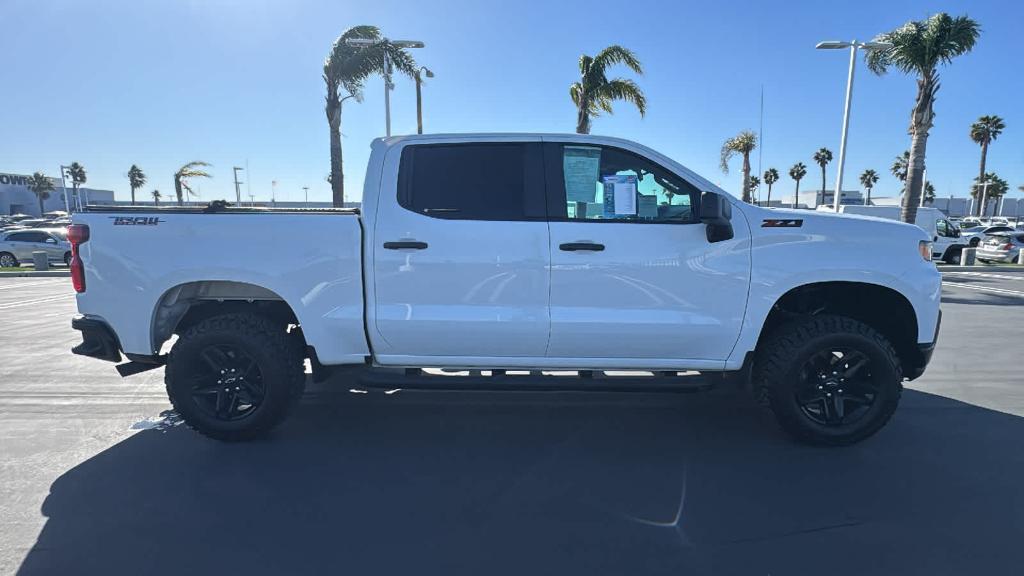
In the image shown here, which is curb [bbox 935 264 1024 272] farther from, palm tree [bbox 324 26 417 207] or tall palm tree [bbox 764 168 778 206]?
tall palm tree [bbox 764 168 778 206]

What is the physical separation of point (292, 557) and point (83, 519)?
1242 millimetres

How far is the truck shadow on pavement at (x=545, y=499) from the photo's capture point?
7.94ft

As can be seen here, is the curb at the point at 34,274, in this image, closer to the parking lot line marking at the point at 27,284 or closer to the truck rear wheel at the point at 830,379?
the parking lot line marking at the point at 27,284

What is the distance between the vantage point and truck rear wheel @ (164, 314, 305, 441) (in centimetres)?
345

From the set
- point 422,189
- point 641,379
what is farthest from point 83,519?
point 641,379

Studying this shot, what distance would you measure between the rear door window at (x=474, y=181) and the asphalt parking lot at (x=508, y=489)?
1.59m

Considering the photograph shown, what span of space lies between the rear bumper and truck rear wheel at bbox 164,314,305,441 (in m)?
0.40

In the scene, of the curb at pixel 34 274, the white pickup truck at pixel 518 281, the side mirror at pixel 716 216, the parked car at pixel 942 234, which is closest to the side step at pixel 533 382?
the white pickup truck at pixel 518 281

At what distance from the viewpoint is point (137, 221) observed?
338 centimetres

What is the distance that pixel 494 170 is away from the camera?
3.49 meters

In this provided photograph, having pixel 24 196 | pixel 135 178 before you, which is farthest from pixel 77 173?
pixel 24 196

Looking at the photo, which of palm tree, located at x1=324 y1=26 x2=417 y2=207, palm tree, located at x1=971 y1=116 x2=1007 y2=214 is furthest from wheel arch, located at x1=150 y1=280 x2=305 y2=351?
palm tree, located at x1=971 y1=116 x2=1007 y2=214

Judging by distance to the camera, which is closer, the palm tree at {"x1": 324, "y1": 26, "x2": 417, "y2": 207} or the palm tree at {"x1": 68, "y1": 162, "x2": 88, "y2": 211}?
the palm tree at {"x1": 324, "y1": 26, "x2": 417, "y2": 207}

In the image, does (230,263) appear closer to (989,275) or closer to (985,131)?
(989,275)
